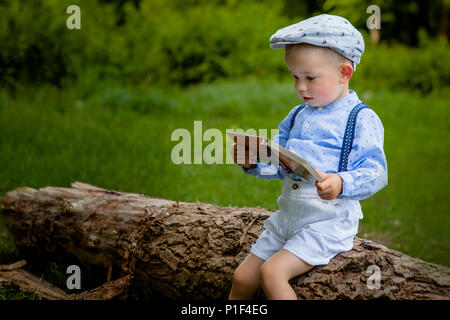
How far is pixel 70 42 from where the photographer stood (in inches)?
437

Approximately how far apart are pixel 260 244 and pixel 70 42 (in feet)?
31.3

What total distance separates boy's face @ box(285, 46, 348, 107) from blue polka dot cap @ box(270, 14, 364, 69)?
0.05 m

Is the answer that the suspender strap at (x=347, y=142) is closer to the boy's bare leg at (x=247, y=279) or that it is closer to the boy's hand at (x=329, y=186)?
the boy's hand at (x=329, y=186)

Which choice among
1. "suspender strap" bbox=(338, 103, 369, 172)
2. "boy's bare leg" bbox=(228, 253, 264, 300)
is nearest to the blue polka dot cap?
"suspender strap" bbox=(338, 103, 369, 172)

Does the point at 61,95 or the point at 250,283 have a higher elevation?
the point at 61,95

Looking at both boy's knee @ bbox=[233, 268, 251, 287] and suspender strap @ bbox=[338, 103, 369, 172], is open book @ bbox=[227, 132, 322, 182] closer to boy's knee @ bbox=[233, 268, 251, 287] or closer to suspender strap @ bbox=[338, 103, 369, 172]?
suspender strap @ bbox=[338, 103, 369, 172]

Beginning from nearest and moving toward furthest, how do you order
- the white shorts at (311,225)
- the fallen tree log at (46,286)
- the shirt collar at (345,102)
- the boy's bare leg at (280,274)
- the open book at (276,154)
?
the open book at (276,154) → the boy's bare leg at (280,274) → the white shorts at (311,225) → the shirt collar at (345,102) → the fallen tree log at (46,286)

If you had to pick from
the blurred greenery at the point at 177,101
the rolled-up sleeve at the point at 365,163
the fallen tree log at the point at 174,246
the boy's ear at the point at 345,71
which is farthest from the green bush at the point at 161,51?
the rolled-up sleeve at the point at 365,163

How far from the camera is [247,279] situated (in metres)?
2.71

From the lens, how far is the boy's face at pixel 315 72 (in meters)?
2.54

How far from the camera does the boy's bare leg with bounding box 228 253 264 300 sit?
2.71 m

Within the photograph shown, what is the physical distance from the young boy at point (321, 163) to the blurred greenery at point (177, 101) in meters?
2.50
